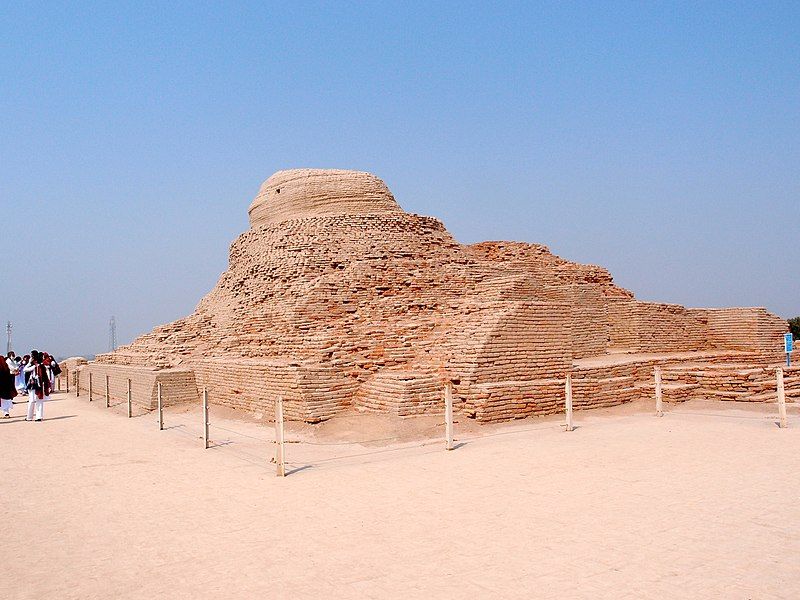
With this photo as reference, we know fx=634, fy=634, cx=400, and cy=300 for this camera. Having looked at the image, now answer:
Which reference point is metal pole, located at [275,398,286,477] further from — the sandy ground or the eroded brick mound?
the eroded brick mound

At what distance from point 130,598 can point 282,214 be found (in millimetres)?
15434

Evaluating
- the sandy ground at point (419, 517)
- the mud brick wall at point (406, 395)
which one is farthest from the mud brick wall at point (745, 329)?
the mud brick wall at point (406, 395)

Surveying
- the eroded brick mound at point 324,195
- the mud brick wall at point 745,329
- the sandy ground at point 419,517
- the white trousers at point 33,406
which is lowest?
the sandy ground at point 419,517

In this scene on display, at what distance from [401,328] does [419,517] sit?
730 centimetres

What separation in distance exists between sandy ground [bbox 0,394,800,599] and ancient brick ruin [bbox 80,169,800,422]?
5.03ft

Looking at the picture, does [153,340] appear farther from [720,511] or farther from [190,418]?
[720,511]

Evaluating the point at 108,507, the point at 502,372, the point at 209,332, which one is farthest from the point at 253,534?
the point at 209,332

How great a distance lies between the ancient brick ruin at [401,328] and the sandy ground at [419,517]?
5.03 feet

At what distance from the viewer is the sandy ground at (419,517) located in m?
3.62

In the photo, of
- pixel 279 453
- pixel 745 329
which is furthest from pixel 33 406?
pixel 745 329

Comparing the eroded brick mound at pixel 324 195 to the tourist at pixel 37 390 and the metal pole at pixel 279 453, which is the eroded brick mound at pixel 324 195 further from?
the metal pole at pixel 279 453

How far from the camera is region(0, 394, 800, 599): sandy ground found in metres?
3.62

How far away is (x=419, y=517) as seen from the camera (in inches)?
194

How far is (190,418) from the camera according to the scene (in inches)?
473
